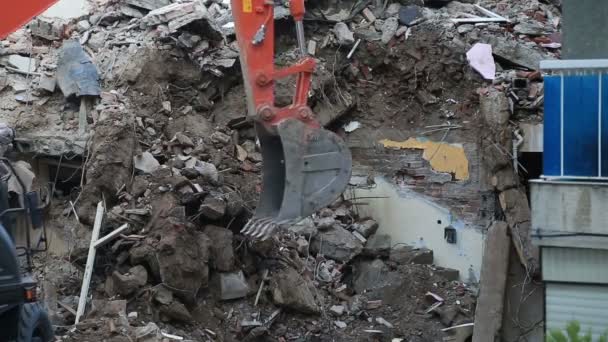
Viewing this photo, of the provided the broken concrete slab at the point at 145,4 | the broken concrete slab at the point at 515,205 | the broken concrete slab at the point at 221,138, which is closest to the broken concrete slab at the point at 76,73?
the broken concrete slab at the point at 145,4

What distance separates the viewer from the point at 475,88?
38.6 ft

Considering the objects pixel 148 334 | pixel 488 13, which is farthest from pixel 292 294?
pixel 488 13

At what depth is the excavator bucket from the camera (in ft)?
23.6

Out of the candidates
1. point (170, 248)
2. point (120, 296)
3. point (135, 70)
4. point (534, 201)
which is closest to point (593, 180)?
point (534, 201)

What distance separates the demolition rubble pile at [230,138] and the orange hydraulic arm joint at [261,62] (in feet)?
7.92

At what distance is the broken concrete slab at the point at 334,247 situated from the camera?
1112 cm

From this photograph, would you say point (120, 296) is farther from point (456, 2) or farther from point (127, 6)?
point (456, 2)

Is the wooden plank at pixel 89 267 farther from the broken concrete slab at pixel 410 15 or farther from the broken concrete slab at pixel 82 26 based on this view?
the broken concrete slab at pixel 410 15

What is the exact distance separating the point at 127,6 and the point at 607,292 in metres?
8.40

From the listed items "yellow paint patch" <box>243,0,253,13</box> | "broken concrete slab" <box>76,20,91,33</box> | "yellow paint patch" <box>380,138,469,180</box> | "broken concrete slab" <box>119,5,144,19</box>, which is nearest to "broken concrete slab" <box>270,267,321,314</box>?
"yellow paint patch" <box>380,138,469,180</box>

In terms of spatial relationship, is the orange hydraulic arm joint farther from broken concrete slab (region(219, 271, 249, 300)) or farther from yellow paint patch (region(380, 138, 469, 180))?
yellow paint patch (region(380, 138, 469, 180))

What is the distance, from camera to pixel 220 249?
9.47 metres

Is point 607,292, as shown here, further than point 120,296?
No

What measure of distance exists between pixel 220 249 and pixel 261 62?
290cm
